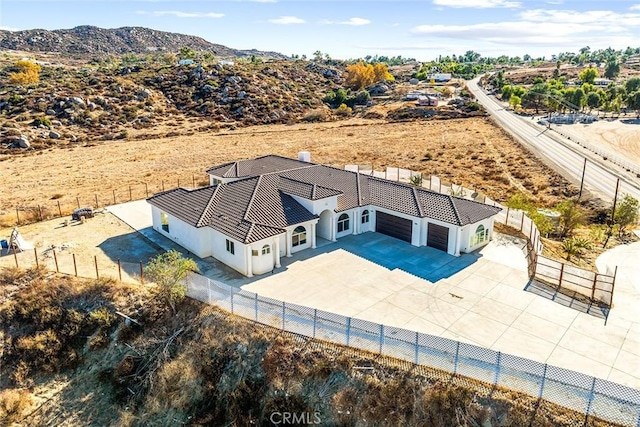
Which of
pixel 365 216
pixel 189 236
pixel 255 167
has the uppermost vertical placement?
pixel 255 167

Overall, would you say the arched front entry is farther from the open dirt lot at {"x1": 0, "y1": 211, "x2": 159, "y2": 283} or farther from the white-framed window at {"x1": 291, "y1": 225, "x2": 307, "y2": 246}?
the open dirt lot at {"x1": 0, "y1": 211, "x2": 159, "y2": 283}

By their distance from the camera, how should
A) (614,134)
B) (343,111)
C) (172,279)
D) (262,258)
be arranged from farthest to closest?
1. (343,111)
2. (614,134)
3. (262,258)
4. (172,279)

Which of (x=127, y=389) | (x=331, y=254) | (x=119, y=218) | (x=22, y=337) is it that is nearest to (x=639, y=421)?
(x=331, y=254)

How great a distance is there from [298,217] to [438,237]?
32.0 feet

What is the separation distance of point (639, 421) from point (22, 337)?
28159 mm

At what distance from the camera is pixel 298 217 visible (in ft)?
99.7

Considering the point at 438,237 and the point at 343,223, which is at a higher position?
the point at 343,223

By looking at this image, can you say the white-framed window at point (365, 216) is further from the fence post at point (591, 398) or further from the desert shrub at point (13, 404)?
the desert shrub at point (13, 404)

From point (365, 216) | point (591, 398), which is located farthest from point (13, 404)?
point (591, 398)

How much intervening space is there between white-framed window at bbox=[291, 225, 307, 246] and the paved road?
106 feet

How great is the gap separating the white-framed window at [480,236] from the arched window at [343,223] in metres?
8.92

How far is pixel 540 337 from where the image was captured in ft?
71.1

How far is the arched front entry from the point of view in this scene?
32.7 m

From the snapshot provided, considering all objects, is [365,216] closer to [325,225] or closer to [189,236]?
[325,225]
